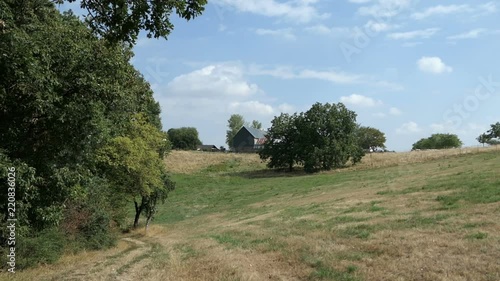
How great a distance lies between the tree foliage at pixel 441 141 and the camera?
12456cm

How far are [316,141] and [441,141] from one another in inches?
2933

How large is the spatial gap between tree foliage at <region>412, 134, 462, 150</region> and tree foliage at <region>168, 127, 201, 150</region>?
73.7 metres

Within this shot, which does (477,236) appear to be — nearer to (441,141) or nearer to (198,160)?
(198,160)

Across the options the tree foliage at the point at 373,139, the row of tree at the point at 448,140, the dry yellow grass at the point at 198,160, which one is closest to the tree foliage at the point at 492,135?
the row of tree at the point at 448,140

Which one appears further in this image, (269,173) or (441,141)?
(441,141)

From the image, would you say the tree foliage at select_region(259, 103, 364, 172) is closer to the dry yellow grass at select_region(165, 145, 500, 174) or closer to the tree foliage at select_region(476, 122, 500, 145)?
the dry yellow grass at select_region(165, 145, 500, 174)

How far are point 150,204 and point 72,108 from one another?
2455cm

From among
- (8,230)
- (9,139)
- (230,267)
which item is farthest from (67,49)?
(230,267)

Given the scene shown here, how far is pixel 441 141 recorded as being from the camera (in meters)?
128

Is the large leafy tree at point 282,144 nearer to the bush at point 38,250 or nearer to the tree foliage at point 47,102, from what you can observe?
the bush at point 38,250

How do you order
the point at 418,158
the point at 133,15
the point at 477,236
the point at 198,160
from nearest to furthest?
1. the point at 133,15
2. the point at 477,236
3. the point at 418,158
4. the point at 198,160

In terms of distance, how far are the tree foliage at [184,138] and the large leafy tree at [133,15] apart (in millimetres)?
119991

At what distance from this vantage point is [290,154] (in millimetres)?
73750

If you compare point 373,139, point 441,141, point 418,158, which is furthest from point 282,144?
point 441,141
